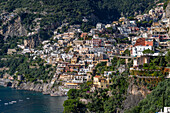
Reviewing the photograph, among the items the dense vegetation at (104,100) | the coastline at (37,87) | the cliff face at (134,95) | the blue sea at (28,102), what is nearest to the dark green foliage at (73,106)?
the dense vegetation at (104,100)

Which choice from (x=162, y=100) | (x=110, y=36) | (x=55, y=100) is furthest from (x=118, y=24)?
(x=162, y=100)

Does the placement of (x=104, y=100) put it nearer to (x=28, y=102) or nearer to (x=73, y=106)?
(x=73, y=106)

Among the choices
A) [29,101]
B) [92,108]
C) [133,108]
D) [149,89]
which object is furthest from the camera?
[29,101]

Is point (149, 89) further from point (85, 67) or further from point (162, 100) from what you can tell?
point (85, 67)

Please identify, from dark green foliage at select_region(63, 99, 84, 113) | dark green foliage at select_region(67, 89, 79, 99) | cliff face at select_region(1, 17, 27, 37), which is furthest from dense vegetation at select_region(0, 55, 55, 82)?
dark green foliage at select_region(63, 99, 84, 113)

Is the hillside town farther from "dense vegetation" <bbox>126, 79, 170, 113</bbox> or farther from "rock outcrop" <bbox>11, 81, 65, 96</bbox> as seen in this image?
"dense vegetation" <bbox>126, 79, 170, 113</bbox>

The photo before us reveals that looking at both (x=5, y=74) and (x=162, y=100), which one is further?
(x=5, y=74)
